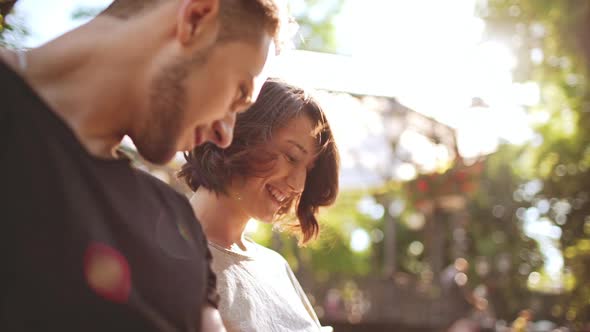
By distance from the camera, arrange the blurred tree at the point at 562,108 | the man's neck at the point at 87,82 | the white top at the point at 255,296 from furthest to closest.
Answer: the blurred tree at the point at 562,108, the white top at the point at 255,296, the man's neck at the point at 87,82

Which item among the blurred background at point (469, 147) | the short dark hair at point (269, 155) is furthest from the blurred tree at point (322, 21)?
the short dark hair at point (269, 155)

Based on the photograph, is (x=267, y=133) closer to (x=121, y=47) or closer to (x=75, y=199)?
(x=121, y=47)

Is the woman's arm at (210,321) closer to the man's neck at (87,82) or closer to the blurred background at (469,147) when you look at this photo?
the man's neck at (87,82)

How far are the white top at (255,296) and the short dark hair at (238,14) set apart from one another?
737 millimetres

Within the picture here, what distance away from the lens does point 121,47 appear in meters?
1.10

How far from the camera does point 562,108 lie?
10133 millimetres

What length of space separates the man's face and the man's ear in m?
0.03

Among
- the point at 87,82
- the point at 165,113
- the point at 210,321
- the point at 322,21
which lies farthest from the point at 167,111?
the point at 322,21

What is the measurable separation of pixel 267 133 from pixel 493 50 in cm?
832

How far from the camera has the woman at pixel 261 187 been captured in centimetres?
181

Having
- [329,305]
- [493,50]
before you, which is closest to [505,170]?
[493,50]

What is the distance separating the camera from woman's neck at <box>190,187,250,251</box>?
1887mm

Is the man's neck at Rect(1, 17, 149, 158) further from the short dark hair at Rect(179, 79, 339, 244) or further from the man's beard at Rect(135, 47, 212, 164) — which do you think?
the short dark hair at Rect(179, 79, 339, 244)

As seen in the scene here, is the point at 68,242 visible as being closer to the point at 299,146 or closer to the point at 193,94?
the point at 193,94
